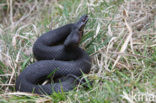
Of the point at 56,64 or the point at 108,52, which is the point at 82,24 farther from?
the point at 56,64

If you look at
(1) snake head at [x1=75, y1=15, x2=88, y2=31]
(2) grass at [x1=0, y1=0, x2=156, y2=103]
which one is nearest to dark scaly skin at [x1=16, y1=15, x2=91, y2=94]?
(1) snake head at [x1=75, y1=15, x2=88, y2=31]

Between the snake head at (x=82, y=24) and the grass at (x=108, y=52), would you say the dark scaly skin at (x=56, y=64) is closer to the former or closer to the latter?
the snake head at (x=82, y=24)

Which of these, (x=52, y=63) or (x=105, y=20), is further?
(x=105, y=20)

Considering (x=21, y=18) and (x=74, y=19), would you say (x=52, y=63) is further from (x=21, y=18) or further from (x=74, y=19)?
(x=21, y=18)

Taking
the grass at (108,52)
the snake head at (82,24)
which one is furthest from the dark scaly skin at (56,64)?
the grass at (108,52)

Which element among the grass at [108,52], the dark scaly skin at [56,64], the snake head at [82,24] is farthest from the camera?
the snake head at [82,24]

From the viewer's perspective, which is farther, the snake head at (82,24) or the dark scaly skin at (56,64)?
the snake head at (82,24)

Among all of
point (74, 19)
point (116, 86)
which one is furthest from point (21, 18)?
point (116, 86)
